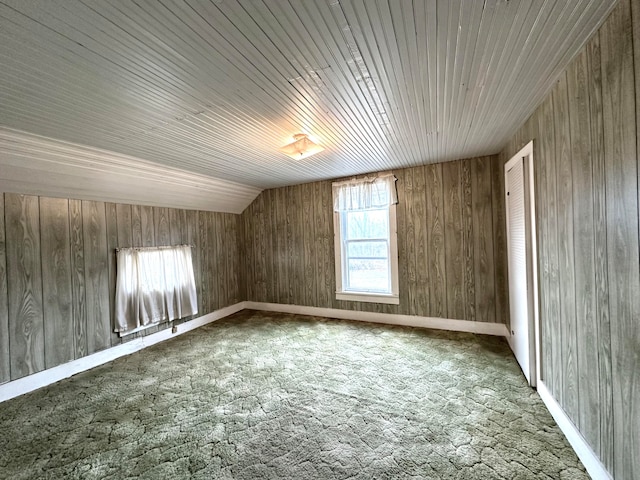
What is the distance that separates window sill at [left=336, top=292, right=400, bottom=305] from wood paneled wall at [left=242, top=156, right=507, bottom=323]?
0.07m

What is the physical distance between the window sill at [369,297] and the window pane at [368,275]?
12 cm

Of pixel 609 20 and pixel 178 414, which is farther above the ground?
pixel 609 20

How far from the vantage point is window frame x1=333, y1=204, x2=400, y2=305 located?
387 cm

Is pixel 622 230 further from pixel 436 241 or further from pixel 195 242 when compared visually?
pixel 195 242

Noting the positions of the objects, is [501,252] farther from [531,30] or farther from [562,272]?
[531,30]

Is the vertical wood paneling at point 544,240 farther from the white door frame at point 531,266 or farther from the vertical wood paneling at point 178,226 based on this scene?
the vertical wood paneling at point 178,226

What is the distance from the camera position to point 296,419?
6.34ft

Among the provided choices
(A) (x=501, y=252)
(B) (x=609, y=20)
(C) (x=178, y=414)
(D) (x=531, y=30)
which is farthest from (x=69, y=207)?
(A) (x=501, y=252)

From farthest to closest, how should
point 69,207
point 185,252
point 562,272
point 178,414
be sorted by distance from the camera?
point 185,252
point 69,207
point 178,414
point 562,272

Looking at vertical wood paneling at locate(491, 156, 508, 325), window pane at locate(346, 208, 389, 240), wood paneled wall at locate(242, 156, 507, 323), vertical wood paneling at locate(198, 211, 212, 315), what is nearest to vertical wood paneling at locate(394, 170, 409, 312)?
wood paneled wall at locate(242, 156, 507, 323)

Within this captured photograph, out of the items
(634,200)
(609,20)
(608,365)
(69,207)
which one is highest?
(609,20)

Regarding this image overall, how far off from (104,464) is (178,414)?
1.62ft

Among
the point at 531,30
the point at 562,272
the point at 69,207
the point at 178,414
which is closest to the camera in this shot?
the point at 531,30

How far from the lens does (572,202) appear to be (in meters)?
1.53
